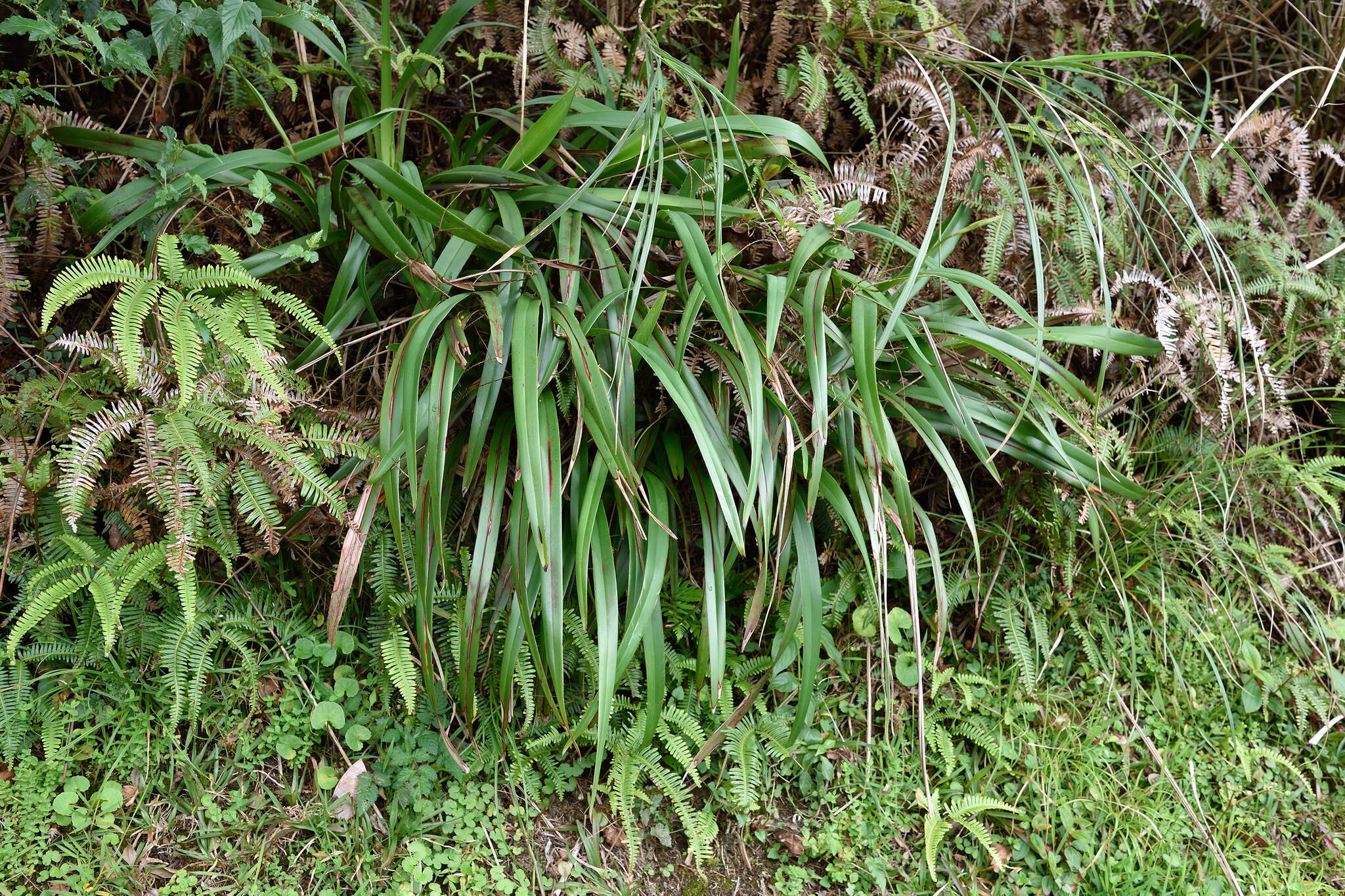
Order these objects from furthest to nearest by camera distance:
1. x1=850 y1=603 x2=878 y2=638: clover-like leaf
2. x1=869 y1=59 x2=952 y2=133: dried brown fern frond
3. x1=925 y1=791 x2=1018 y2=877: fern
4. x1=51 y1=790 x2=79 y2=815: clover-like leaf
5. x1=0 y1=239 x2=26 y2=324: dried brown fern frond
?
1. x1=869 y1=59 x2=952 y2=133: dried brown fern frond
2. x1=850 y1=603 x2=878 y2=638: clover-like leaf
3. x1=925 y1=791 x2=1018 y2=877: fern
4. x1=0 y1=239 x2=26 y2=324: dried brown fern frond
5. x1=51 y1=790 x2=79 y2=815: clover-like leaf

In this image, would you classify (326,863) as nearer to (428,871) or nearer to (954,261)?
(428,871)

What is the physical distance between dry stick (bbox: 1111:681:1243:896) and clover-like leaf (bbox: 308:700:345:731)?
180 centimetres

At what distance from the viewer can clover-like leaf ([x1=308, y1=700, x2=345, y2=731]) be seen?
1.73m

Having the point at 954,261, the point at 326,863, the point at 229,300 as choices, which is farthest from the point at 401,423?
the point at 954,261

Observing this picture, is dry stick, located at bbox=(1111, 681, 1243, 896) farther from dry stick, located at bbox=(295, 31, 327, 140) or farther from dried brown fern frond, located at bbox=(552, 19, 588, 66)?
dry stick, located at bbox=(295, 31, 327, 140)

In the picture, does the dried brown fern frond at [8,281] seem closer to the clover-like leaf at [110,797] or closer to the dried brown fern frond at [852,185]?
the clover-like leaf at [110,797]

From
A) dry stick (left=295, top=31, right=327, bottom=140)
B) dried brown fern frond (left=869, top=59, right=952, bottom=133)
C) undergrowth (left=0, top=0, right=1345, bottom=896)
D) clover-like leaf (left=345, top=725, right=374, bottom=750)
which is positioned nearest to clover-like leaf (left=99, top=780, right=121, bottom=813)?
undergrowth (left=0, top=0, right=1345, bottom=896)

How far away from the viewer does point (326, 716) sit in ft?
5.70

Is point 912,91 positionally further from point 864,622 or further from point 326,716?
point 326,716

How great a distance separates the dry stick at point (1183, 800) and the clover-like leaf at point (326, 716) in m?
1.80

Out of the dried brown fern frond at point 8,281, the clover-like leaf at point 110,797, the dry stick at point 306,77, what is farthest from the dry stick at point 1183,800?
the dried brown fern frond at point 8,281

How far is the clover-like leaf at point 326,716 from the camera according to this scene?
1727mm

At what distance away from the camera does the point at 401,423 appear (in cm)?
164

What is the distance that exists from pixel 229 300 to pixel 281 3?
2.36ft
